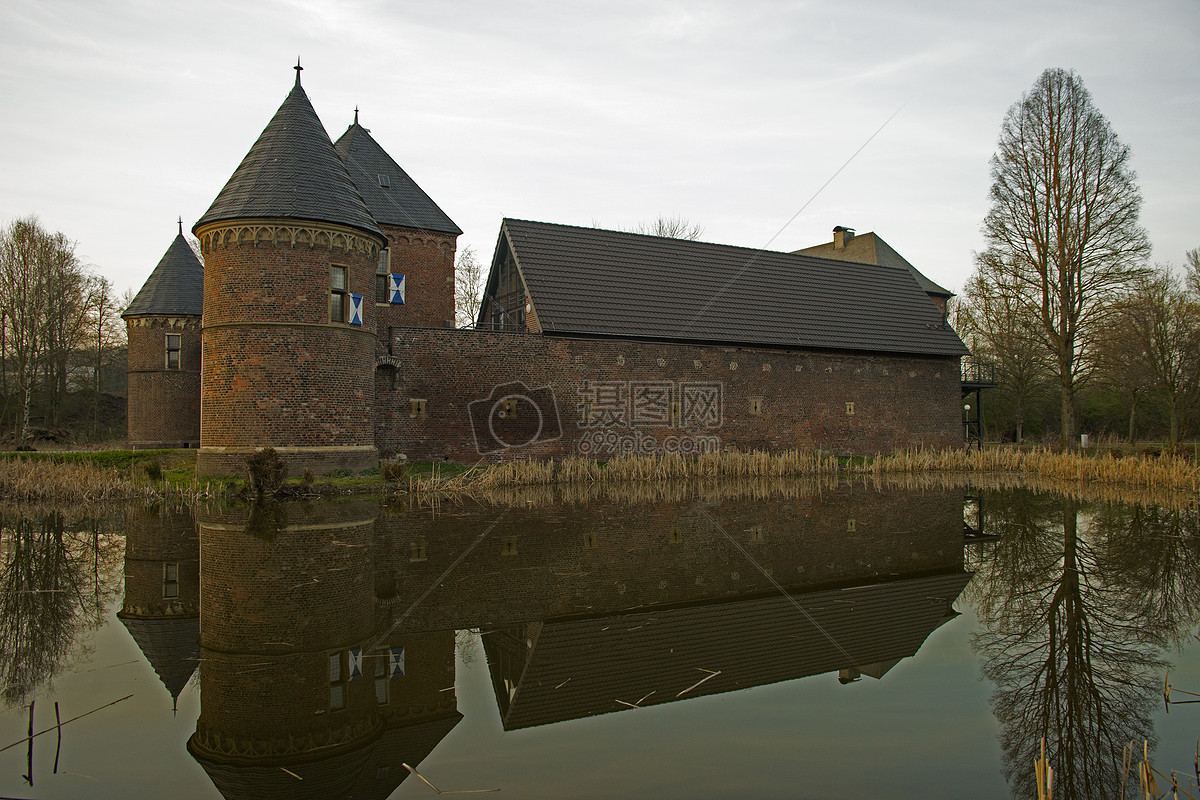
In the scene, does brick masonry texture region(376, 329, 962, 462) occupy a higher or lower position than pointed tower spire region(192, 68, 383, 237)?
lower

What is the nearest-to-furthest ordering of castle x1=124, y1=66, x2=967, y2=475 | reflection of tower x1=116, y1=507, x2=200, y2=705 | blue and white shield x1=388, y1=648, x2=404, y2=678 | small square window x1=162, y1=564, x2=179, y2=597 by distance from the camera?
blue and white shield x1=388, y1=648, x2=404, y2=678 → reflection of tower x1=116, y1=507, x2=200, y2=705 → small square window x1=162, y1=564, x2=179, y2=597 → castle x1=124, y1=66, x2=967, y2=475

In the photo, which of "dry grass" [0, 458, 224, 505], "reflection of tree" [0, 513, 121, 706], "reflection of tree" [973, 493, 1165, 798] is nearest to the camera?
"reflection of tree" [973, 493, 1165, 798]

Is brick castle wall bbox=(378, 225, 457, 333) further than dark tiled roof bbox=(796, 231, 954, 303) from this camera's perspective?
No

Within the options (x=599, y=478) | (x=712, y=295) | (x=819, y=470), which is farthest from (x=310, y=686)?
(x=712, y=295)

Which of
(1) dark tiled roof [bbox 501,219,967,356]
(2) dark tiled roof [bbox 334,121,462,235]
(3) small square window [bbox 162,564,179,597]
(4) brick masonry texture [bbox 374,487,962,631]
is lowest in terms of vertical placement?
(3) small square window [bbox 162,564,179,597]

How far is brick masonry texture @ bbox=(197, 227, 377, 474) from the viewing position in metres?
13.3

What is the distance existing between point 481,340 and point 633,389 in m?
3.93

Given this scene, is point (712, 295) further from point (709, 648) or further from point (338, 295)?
point (709, 648)

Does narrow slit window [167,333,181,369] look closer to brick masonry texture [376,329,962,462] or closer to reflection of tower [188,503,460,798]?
brick masonry texture [376,329,962,462]

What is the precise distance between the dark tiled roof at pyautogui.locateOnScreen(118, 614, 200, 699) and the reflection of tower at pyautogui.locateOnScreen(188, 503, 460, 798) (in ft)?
0.31

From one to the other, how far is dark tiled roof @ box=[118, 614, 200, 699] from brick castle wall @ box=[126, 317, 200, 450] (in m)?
15.8

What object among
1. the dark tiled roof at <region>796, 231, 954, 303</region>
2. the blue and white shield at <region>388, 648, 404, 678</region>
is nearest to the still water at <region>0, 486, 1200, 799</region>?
the blue and white shield at <region>388, 648, 404, 678</region>

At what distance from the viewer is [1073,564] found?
7188 mm

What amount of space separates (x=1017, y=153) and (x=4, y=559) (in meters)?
25.1
